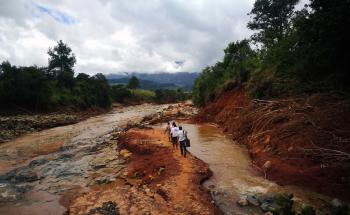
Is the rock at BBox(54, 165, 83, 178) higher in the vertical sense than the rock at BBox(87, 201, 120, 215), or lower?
lower

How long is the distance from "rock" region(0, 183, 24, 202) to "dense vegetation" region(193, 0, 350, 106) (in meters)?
16.4

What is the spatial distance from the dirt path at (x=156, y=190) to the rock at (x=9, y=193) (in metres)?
3.18

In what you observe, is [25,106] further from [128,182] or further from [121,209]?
[121,209]

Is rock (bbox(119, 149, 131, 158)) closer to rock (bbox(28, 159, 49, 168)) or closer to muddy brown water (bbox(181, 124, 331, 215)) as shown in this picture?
muddy brown water (bbox(181, 124, 331, 215))

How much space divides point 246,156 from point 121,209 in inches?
375

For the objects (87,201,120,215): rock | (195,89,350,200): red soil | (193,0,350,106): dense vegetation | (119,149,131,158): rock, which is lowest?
(87,201,120,215): rock

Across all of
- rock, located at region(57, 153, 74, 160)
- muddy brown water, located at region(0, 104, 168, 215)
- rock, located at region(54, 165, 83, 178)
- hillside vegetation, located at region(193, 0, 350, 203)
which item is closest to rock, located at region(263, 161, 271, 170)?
hillside vegetation, located at region(193, 0, 350, 203)

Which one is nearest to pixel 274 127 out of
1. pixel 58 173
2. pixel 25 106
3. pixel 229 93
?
pixel 58 173

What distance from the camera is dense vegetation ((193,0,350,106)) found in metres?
13.6

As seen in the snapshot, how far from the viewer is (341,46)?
45.9 feet

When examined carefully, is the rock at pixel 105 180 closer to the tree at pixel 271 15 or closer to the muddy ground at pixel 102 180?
the muddy ground at pixel 102 180

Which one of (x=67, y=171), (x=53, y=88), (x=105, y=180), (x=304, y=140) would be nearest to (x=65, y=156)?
(x=67, y=171)

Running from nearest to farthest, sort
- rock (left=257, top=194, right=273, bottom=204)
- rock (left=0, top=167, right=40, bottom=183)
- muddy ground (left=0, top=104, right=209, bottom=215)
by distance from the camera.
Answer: rock (left=257, top=194, right=273, bottom=204) < muddy ground (left=0, top=104, right=209, bottom=215) < rock (left=0, top=167, right=40, bottom=183)

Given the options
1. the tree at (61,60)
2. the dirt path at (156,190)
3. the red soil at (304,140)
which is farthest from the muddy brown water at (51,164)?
the tree at (61,60)
